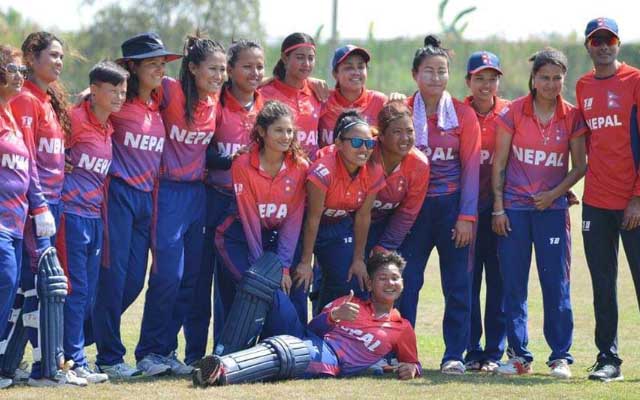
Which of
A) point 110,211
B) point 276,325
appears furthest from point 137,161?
point 276,325

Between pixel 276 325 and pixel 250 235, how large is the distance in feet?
2.05

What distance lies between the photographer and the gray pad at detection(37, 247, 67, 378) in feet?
24.0

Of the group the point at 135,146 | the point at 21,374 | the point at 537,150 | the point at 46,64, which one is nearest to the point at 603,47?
the point at 537,150

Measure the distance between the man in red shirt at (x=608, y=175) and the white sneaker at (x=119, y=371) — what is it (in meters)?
3.05

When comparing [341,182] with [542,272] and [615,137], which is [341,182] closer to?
[542,272]

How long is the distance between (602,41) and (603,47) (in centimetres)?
4

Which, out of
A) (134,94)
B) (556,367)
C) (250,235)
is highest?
(134,94)

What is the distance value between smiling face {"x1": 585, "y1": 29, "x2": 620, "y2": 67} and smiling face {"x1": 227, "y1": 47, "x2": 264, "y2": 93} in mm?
2260

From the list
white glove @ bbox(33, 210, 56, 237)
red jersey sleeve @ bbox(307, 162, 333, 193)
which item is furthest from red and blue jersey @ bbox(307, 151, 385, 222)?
white glove @ bbox(33, 210, 56, 237)

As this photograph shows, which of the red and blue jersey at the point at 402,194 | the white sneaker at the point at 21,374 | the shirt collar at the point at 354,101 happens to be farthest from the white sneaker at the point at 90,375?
the shirt collar at the point at 354,101

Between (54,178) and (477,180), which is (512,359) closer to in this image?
(477,180)

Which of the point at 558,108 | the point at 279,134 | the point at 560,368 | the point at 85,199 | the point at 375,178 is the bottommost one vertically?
the point at 560,368

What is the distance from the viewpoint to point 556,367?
8203 millimetres

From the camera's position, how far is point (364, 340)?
8000 mm
